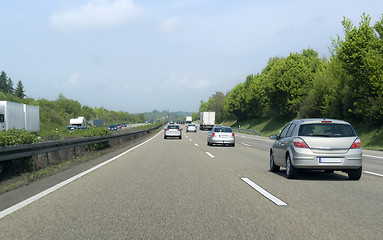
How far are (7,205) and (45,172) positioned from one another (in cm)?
419

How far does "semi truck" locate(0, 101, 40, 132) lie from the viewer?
1125 inches

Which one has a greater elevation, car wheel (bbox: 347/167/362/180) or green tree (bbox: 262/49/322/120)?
green tree (bbox: 262/49/322/120)

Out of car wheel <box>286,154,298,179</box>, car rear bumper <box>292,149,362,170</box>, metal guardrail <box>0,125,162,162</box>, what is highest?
metal guardrail <box>0,125,162,162</box>

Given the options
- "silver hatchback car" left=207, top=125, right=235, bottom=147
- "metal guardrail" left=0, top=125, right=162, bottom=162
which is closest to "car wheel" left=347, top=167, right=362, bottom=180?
"metal guardrail" left=0, top=125, right=162, bottom=162

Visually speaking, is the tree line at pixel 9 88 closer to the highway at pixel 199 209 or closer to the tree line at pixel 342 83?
the tree line at pixel 342 83

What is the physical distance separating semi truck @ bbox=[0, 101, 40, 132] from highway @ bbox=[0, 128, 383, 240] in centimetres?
1899

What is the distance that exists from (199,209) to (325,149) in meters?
4.32

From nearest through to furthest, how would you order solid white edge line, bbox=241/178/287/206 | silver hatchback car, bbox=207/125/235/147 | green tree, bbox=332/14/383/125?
1. solid white edge line, bbox=241/178/287/206
2. silver hatchback car, bbox=207/125/235/147
3. green tree, bbox=332/14/383/125

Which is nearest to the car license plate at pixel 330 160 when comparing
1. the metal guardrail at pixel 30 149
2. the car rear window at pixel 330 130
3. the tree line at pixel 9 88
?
the car rear window at pixel 330 130

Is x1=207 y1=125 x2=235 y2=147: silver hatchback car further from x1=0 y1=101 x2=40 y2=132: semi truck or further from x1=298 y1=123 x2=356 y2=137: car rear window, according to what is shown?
x1=298 y1=123 x2=356 y2=137: car rear window

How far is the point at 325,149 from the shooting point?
8672mm

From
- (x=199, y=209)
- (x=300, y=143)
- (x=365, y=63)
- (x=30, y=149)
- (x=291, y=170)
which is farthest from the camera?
(x=365, y=63)

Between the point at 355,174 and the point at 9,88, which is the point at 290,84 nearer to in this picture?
the point at 355,174

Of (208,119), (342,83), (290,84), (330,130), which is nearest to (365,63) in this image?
(342,83)
